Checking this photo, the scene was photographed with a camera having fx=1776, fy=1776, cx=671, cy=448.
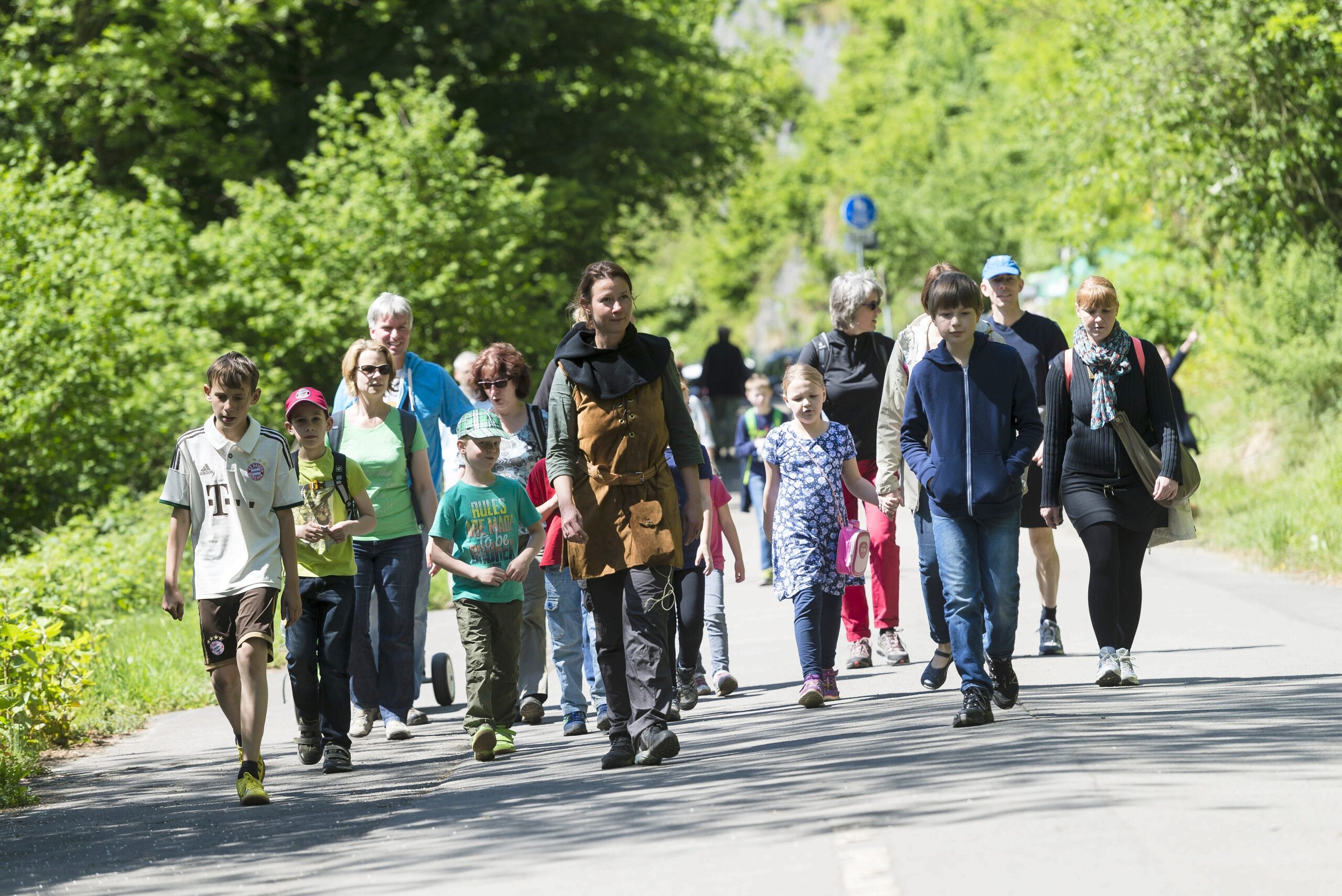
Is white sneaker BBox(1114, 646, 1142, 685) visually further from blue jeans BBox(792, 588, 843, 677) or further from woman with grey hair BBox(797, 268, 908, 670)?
woman with grey hair BBox(797, 268, 908, 670)

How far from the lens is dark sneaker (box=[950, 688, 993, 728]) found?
7.29 meters

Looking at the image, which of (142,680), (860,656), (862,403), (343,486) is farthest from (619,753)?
(142,680)

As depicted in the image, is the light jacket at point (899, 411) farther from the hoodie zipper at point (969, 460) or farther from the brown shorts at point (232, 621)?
the brown shorts at point (232, 621)

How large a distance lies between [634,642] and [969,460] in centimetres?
162

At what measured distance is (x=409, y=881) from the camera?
5.41 m

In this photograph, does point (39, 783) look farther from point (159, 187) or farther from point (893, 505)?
point (159, 187)

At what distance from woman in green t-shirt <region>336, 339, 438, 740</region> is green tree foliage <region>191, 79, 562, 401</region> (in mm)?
13282

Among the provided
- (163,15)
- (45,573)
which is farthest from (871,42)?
(45,573)

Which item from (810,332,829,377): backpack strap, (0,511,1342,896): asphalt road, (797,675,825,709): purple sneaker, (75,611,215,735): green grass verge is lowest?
(0,511,1342,896): asphalt road

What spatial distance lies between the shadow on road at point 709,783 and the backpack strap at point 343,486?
1.15 meters

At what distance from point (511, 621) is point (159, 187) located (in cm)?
1674

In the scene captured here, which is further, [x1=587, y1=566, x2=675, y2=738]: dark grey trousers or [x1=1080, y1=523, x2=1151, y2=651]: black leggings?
[x1=1080, y1=523, x2=1151, y2=651]: black leggings

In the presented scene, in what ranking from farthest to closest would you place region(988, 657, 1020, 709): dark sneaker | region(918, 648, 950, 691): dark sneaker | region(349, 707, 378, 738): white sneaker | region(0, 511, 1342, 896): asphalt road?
region(349, 707, 378, 738): white sneaker < region(918, 648, 950, 691): dark sneaker < region(988, 657, 1020, 709): dark sneaker < region(0, 511, 1342, 896): asphalt road

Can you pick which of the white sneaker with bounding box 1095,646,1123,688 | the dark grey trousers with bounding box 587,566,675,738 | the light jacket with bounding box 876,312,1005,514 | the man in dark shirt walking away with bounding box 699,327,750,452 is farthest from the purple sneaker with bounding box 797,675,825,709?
the man in dark shirt walking away with bounding box 699,327,750,452
